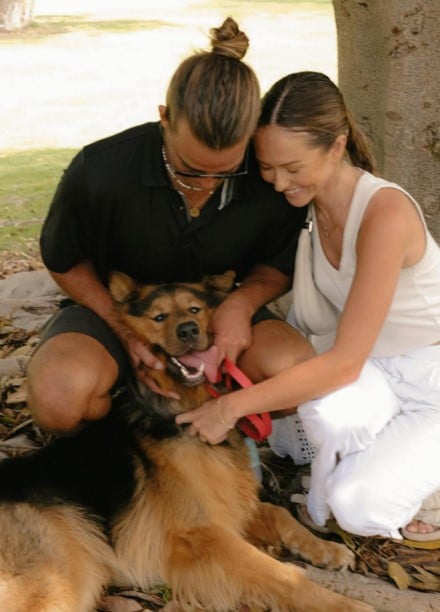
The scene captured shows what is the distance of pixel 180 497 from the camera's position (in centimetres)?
358

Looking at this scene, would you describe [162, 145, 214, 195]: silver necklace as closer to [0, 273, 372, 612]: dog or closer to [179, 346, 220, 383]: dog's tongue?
[0, 273, 372, 612]: dog

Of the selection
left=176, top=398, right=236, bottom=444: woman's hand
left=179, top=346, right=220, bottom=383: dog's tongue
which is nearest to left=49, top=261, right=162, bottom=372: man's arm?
left=179, top=346, right=220, bottom=383: dog's tongue

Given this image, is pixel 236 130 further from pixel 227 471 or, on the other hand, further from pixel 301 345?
pixel 227 471

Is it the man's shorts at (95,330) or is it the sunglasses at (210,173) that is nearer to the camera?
the sunglasses at (210,173)

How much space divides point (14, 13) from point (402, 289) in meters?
22.8

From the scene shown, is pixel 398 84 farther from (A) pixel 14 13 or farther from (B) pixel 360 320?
(A) pixel 14 13

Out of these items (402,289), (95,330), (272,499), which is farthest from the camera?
(272,499)

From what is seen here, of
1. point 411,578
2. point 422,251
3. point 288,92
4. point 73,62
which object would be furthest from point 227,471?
point 73,62

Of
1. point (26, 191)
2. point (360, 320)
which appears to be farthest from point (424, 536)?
point (26, 191)

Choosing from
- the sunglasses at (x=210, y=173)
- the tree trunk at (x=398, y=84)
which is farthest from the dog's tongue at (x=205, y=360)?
the tree trunk at (x=398, y=84)

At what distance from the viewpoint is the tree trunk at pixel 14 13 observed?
2350 centimetres

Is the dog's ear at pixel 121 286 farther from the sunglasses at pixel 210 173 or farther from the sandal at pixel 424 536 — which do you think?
the sandal at pixel 424 536

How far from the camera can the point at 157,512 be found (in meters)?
3.56

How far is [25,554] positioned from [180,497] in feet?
2.33
